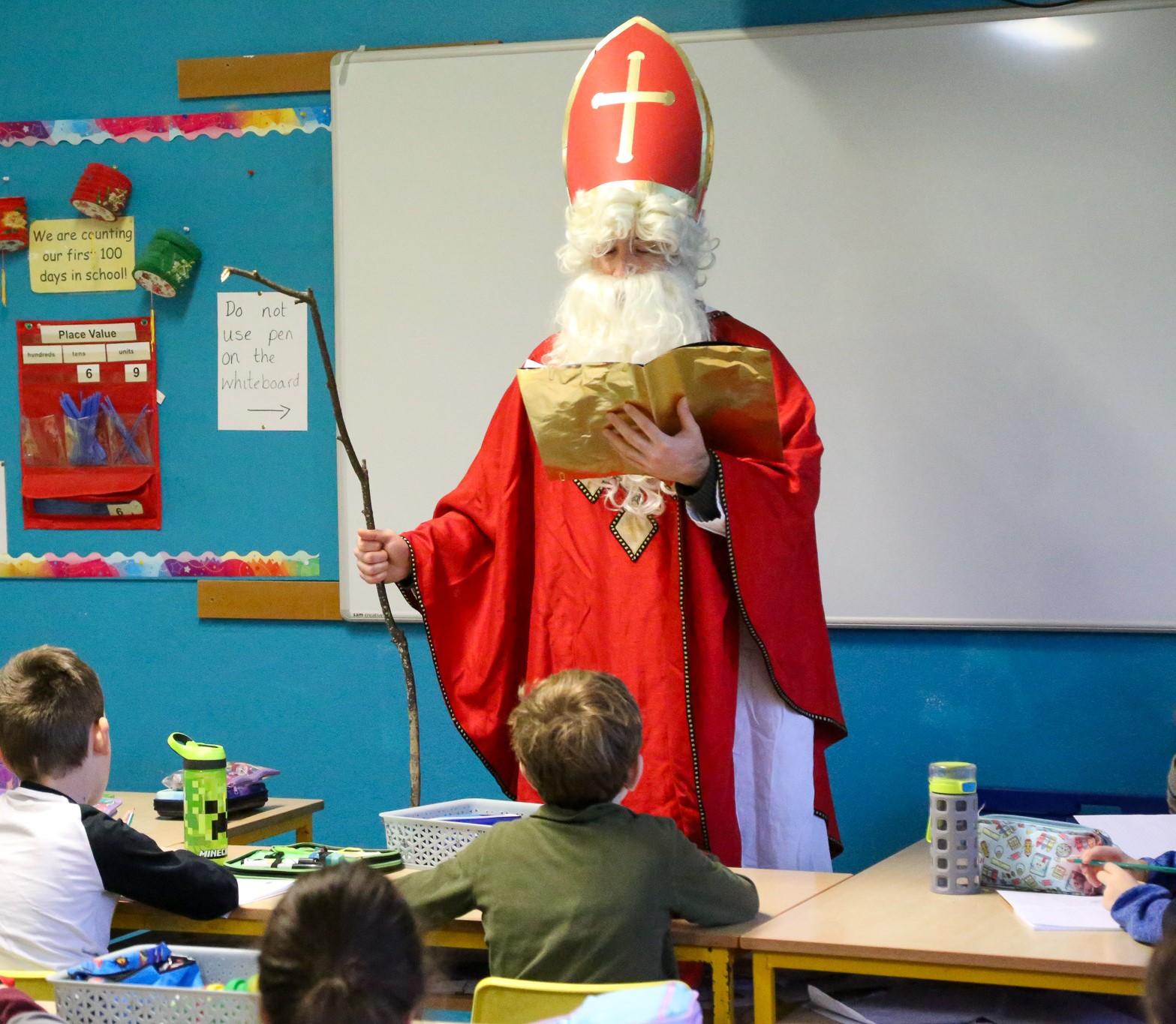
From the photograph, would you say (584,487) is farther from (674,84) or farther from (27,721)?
(27,721)

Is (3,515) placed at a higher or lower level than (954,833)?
higher

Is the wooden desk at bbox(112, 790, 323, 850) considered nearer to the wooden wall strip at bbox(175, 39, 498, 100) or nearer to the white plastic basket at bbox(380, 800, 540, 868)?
the white plastic basket at bbox(380, 800, 540, 868)

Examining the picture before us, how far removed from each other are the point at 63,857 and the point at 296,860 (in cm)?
41

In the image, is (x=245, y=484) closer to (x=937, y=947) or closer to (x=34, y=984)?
(x=34, y=984)

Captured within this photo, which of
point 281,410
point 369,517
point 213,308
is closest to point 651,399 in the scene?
point 369,517

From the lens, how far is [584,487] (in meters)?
2.63

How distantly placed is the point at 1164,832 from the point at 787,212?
6.85 ft

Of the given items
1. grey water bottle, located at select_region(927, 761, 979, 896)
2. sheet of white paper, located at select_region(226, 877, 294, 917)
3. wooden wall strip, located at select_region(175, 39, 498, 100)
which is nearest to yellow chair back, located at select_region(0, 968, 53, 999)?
sheet of white paper, located at select_region(226, 877, 294, 917)

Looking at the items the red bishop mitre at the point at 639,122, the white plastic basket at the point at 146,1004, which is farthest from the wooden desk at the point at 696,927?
the red bishop mitre at the point at 639,122

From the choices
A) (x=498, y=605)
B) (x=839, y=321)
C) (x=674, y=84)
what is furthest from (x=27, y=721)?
(x=839, y=321)

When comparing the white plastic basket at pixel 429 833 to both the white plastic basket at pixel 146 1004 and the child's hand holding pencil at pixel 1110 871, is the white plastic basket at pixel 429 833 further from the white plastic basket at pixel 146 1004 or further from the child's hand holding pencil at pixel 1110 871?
the child's hand holding pencil at pixel 1110 871

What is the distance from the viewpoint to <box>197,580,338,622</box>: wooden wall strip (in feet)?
13.7

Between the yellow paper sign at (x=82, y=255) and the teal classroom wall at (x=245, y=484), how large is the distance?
0.05 meters

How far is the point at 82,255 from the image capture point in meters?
4.40
